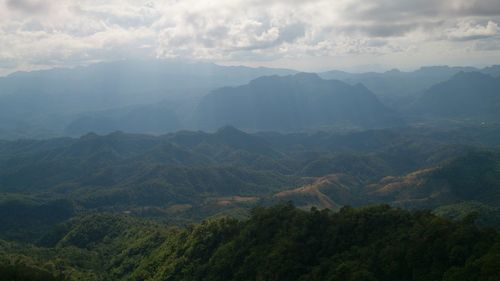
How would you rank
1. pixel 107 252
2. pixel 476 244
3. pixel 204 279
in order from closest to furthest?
pixel 476 244
pixel 204 279
pixel 107 252

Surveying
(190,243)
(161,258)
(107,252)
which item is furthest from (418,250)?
(107,252)

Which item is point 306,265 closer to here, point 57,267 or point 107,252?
point 57,267

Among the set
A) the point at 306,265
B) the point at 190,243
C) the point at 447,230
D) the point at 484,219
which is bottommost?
the point at 484,219

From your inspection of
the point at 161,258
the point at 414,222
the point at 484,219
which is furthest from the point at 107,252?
the point at 484,219

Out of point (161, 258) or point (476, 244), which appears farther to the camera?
point (161, 258)

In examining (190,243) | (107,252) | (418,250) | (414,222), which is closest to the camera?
(418,250)

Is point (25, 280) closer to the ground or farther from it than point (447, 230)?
closer to the ground

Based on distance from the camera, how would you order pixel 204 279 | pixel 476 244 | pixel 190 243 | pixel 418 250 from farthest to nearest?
pixel 190 243
pixel 204 279
pixel 418 250
pixel 476 244

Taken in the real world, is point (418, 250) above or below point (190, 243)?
above

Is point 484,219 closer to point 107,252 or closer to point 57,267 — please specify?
point 107,252
